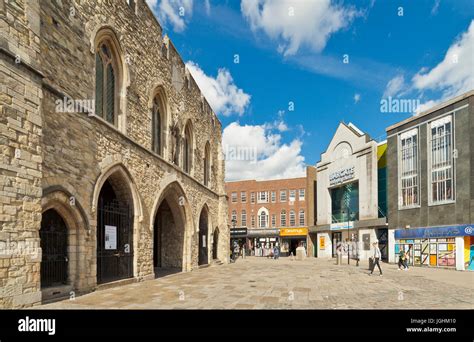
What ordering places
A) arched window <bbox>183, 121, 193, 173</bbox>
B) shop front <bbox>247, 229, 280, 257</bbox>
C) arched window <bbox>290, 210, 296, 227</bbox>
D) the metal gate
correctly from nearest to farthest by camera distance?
1. the metal gate
2. arched window <bbox>183, 121, 193, 173</bbox>
3. shop front <bbox>247, 229, 280, 257</bbox>
4. arched window <bbox>290, 210, 296, 227</bbox>

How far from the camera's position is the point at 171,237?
19734mm

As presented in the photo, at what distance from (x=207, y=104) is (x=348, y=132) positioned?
17.5 metres

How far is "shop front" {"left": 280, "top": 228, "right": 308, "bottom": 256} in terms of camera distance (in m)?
45.7

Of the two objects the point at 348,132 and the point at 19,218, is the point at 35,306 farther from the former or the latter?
the point at 348,132

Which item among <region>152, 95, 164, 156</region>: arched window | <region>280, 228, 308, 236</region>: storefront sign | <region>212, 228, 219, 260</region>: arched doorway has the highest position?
<region>152, 95, 164, 156</region>: arched window

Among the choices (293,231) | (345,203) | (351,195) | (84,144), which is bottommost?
(293,231)

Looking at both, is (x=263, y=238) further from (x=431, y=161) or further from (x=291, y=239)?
(x=431, y=161)

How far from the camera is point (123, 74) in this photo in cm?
1284

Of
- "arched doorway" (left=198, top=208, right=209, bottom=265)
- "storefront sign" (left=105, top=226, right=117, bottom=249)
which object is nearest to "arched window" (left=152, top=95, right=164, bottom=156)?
"storefront sign" (left=105, top=226, right=117, bottom=249)

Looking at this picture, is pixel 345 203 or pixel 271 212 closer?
pixel 345 203

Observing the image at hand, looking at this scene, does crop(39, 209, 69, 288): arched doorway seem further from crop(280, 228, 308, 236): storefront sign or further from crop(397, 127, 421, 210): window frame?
crop(280, 228, 308, 236): storefront sign

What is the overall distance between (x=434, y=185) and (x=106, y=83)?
923 inches

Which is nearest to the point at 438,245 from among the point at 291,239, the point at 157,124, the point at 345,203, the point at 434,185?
the point at 434,185

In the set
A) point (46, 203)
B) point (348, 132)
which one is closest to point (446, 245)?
point (348, 132)
